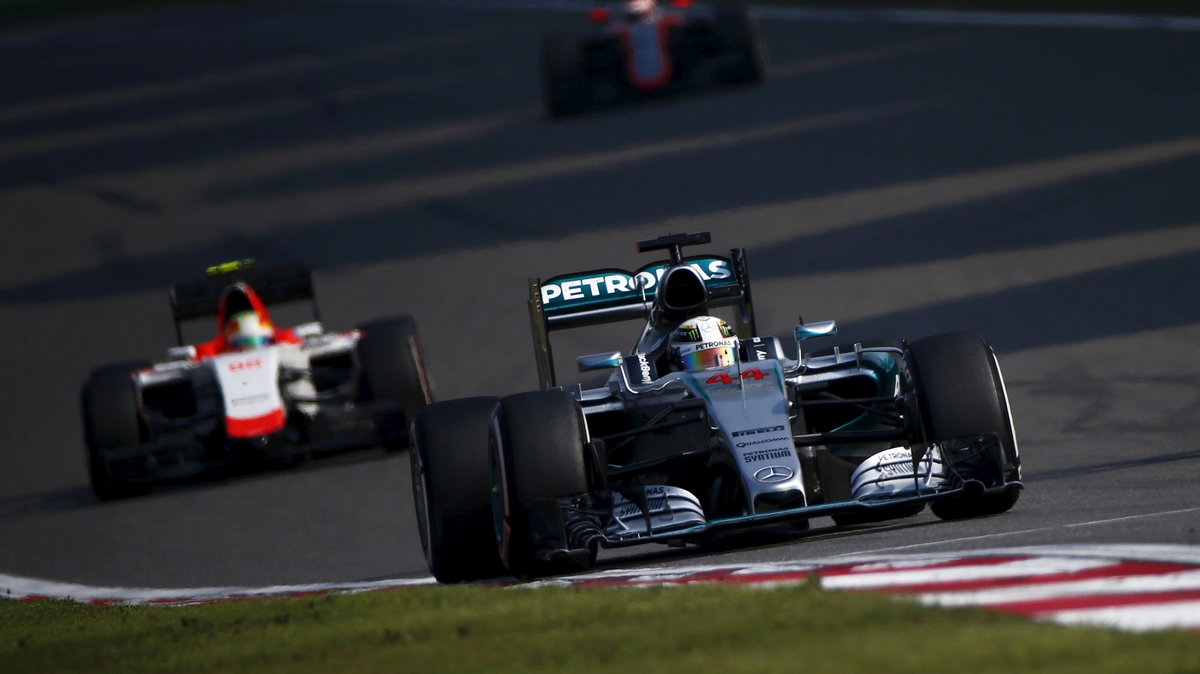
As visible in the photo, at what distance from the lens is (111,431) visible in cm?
1298

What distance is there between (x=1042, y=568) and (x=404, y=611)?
2343 millimetres

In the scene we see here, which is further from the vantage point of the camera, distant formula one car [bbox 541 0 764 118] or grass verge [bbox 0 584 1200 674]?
distant formula one car [bbox 541 0 764 118]

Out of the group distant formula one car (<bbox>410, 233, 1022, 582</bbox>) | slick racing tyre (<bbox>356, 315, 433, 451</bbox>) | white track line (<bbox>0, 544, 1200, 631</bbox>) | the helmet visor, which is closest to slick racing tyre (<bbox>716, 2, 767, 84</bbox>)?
slick racing tyre (<bbox>356, 315, 433, 451</bbox>)

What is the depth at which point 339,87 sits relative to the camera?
31266mm

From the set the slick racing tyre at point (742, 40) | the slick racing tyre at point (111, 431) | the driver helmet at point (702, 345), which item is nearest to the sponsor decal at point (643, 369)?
the driver helmet at point (702, 345)

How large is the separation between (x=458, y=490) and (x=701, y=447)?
1.16 metres

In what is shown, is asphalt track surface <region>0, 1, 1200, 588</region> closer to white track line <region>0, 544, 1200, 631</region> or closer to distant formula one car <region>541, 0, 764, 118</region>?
white track line <region>0, 544, 1200, 631</region>

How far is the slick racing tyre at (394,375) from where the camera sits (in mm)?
13391

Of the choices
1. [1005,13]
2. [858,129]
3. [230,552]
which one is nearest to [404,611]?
[230,552]

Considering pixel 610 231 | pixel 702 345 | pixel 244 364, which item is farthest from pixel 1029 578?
pixel 610 231

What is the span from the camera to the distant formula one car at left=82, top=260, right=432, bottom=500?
42.3 feet

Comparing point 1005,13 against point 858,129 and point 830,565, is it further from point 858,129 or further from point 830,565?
point 830,565

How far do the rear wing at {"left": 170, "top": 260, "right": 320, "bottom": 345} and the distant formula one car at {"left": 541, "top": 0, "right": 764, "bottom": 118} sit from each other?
9.91m

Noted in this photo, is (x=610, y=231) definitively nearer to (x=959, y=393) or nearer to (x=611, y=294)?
(x=611, y=294)
